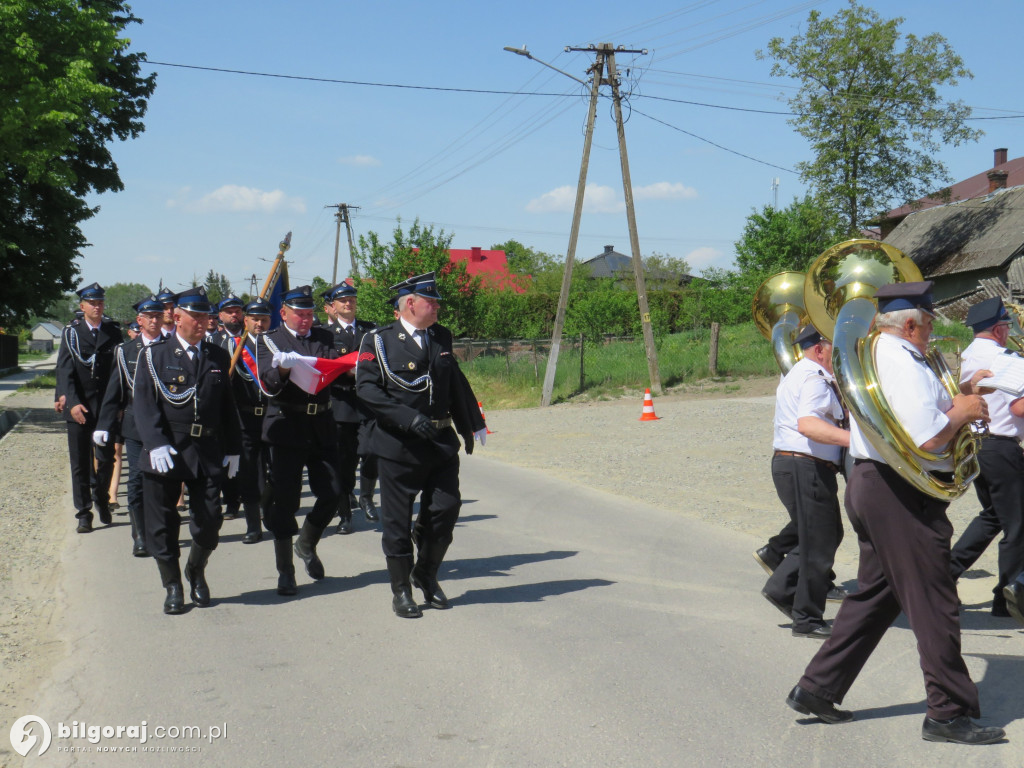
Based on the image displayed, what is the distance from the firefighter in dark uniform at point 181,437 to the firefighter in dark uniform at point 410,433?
3.38 feet

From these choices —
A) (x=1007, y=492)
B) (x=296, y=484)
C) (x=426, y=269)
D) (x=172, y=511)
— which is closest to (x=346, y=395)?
(x=296, y=484)

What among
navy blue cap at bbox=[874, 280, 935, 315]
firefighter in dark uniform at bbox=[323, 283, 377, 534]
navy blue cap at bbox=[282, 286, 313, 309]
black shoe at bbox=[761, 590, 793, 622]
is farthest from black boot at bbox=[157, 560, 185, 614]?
navy blue cap at bbox=[874, 280, 935, 315]

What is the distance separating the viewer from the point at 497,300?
159ft

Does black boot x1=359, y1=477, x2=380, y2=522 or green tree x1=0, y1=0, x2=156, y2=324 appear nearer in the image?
black boot x1=359, y1=477, x2=380, y2=522

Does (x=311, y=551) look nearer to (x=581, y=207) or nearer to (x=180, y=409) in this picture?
(x=180, y=409)

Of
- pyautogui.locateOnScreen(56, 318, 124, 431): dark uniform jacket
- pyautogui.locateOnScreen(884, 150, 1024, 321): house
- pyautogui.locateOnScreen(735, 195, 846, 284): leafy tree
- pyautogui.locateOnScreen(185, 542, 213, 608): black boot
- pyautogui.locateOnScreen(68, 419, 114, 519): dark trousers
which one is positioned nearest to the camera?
pyautogui.locateOnScreen(185, 542, 213, 608): black boot

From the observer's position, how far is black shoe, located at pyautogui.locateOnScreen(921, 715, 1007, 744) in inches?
150

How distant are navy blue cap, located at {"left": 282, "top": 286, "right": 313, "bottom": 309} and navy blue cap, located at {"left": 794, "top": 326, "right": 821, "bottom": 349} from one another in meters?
3.35

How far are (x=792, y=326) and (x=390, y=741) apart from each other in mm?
4407

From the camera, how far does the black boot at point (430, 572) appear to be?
5973mm

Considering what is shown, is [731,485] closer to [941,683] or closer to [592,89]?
[941,683]

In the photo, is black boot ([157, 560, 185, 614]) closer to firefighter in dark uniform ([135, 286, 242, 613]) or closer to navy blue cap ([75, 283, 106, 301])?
firefighter in dark uniform ([135, 286, 242, 613])

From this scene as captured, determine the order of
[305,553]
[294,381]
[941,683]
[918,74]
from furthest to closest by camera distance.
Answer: [918,74] → [305,553] → [294,381] → [941,683]

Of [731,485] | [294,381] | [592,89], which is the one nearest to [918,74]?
[592,89]
